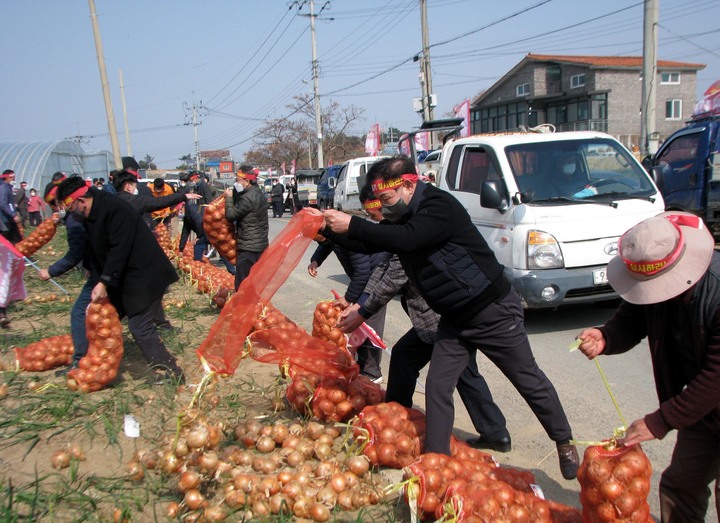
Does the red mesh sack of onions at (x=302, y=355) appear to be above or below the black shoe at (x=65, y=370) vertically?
above

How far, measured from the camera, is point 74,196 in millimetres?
4898

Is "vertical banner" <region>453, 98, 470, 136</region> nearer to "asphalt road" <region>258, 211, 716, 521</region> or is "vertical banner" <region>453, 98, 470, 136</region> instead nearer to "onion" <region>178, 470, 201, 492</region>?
"asphalt road" <region>258, 211, 716, 521</region>

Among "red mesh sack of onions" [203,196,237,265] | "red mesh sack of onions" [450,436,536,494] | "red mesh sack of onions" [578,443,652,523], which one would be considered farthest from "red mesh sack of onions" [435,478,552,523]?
"red mesh sack of onions" [203,196,237,265]

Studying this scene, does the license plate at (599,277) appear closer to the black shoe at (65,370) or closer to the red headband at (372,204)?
the red headband at (372,204)

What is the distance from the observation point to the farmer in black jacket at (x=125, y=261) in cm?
500

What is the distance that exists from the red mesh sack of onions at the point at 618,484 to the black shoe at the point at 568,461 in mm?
919

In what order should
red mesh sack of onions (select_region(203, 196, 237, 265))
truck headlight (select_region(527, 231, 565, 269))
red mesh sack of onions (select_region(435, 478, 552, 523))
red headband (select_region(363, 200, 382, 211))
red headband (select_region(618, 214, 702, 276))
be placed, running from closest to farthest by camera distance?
red headband (select_region(618, 214, 702, 276)), red mesh sack of onions (select_region(435, 478, 552, 523)), red headband (select_region(363, 200, 382, 211)), truck headlight (select_region(527, 231, 565, 269)), red mesh sack of onions (select_region(203, 196, 237, 265))

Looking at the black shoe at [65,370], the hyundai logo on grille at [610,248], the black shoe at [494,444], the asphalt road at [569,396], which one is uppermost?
the hyundai logo on grille at [610,248]

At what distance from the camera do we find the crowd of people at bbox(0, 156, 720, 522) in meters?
2.23

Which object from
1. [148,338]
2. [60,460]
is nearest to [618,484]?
[60,460]

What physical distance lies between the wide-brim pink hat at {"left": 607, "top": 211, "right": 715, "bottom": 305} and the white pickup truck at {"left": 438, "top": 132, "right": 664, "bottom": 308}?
4169 millimetres

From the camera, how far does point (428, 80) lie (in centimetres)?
2381

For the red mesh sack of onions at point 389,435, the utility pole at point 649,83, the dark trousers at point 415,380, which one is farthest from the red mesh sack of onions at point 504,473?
the utility pole at point 649,83

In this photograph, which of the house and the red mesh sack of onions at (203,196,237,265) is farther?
the house
